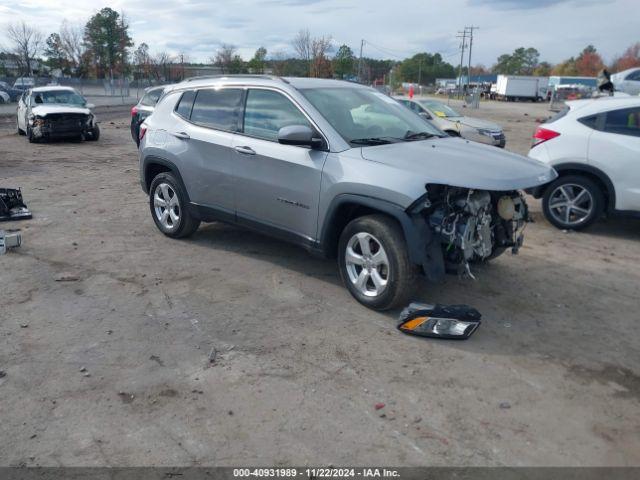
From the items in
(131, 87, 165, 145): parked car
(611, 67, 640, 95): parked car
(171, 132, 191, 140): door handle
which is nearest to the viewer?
(171, 132, 191, 140): door handle

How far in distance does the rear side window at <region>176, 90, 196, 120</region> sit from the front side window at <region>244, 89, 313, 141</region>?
1017mm

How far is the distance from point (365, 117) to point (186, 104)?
2256 mm

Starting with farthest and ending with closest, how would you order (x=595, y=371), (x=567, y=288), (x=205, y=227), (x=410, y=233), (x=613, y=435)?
(x=205, y=227), (x=567, y=288), (x=410, y=233), (x=595, y=371), (x=613, y=435)

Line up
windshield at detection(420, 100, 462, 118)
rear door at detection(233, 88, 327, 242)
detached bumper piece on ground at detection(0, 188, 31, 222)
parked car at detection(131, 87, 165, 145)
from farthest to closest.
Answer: windshield at detection(420, 100, 462, 118) → parked car at detection(131, 87, 165, 145) → detached bumper piece on ground at detection(0, 188, 31, 222) → rear door at detection(233, 88, 327, 242)

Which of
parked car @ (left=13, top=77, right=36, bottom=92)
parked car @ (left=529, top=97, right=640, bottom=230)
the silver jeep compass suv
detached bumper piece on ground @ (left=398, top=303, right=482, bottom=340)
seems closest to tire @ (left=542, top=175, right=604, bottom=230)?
parked car @ (left=529, top=97, right=640, bottom=230)

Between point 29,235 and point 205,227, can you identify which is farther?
point 205,227

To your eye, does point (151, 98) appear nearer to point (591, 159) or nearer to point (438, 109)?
point (438, 109)

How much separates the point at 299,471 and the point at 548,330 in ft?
8.61

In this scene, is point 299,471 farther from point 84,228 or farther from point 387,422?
point 84,228

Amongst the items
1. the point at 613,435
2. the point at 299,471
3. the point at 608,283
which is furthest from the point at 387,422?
the point at 608,283

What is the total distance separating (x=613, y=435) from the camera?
3.29m

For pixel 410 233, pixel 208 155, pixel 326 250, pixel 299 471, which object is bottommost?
pixel 299 471

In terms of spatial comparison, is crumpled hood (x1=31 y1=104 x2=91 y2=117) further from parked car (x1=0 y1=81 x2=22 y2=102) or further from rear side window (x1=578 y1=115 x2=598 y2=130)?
parked car (x1=0 y1=81 x2=22 y2=102)

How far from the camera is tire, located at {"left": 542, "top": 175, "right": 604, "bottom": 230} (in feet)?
24.1
